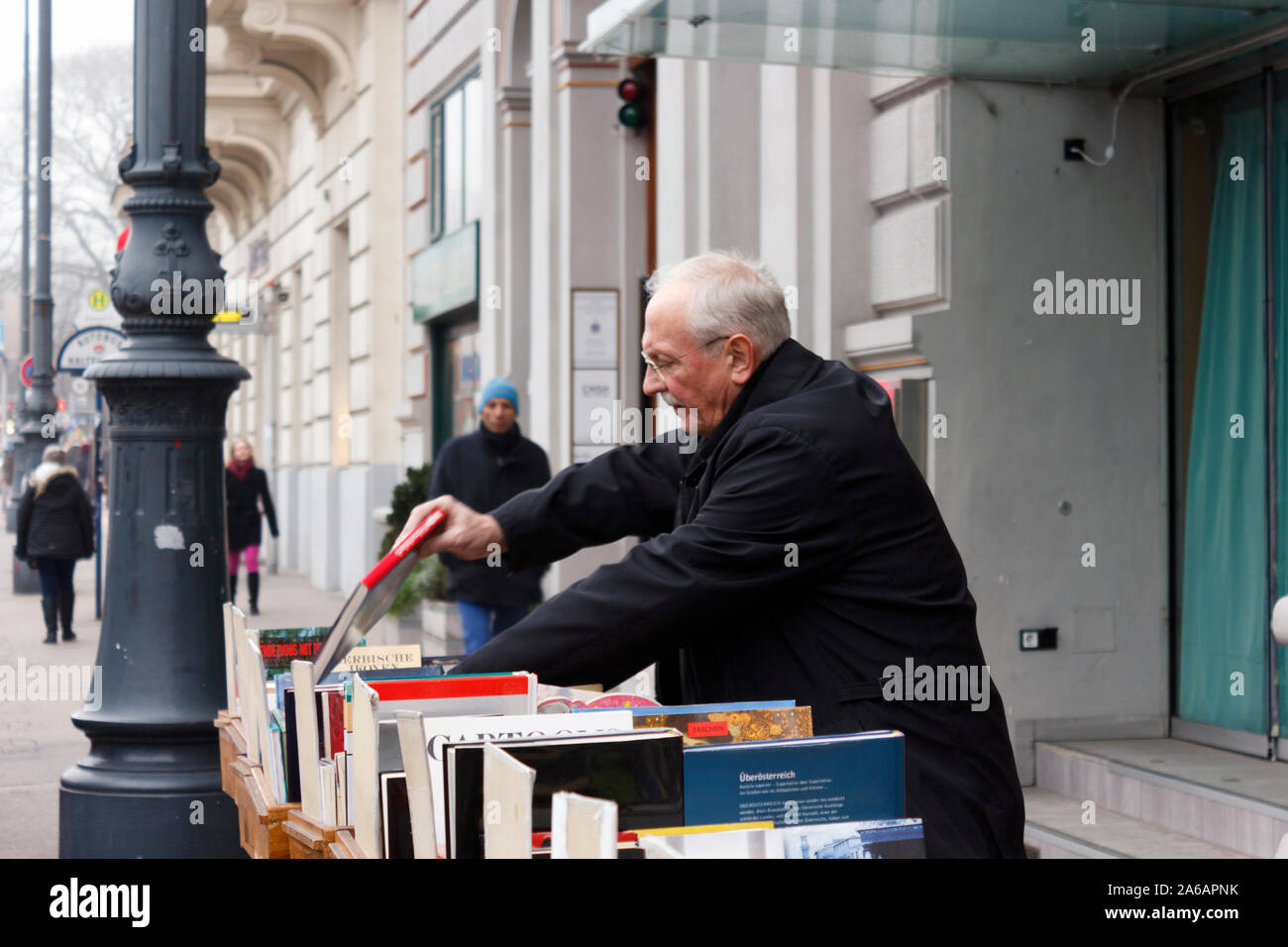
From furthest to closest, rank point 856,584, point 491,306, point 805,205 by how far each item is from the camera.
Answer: point 491,306 → point 805,205 → point 856,584

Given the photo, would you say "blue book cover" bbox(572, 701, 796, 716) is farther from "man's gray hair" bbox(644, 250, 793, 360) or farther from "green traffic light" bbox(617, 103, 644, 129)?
"green traffic light" bbox(617, 103, 644, 129)

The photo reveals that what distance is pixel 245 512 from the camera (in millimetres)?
16625

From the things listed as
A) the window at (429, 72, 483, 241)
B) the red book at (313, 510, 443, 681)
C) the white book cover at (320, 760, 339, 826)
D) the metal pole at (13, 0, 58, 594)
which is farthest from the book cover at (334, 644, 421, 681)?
the metal pole at (13, 0, 58, 594)

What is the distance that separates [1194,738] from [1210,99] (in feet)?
8.79

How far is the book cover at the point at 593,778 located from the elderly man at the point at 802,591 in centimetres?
46

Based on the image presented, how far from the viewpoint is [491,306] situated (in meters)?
13.1

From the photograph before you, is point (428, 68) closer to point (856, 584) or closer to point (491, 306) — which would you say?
point (491, 306)

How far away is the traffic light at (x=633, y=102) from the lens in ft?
37.9

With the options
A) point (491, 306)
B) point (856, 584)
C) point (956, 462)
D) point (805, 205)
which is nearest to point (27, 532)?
point (491, 306)

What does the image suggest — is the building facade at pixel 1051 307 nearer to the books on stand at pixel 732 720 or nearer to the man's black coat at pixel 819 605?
the man's black coat at pixel 819 605

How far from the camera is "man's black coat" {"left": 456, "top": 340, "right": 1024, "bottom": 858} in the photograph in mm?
2613

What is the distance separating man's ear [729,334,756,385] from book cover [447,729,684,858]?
84 centimetres

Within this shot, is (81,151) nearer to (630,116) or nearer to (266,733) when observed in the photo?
(630,116)

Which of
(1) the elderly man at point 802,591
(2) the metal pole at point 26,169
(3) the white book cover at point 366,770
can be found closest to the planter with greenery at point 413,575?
(1) the elderly man at point 802,591
